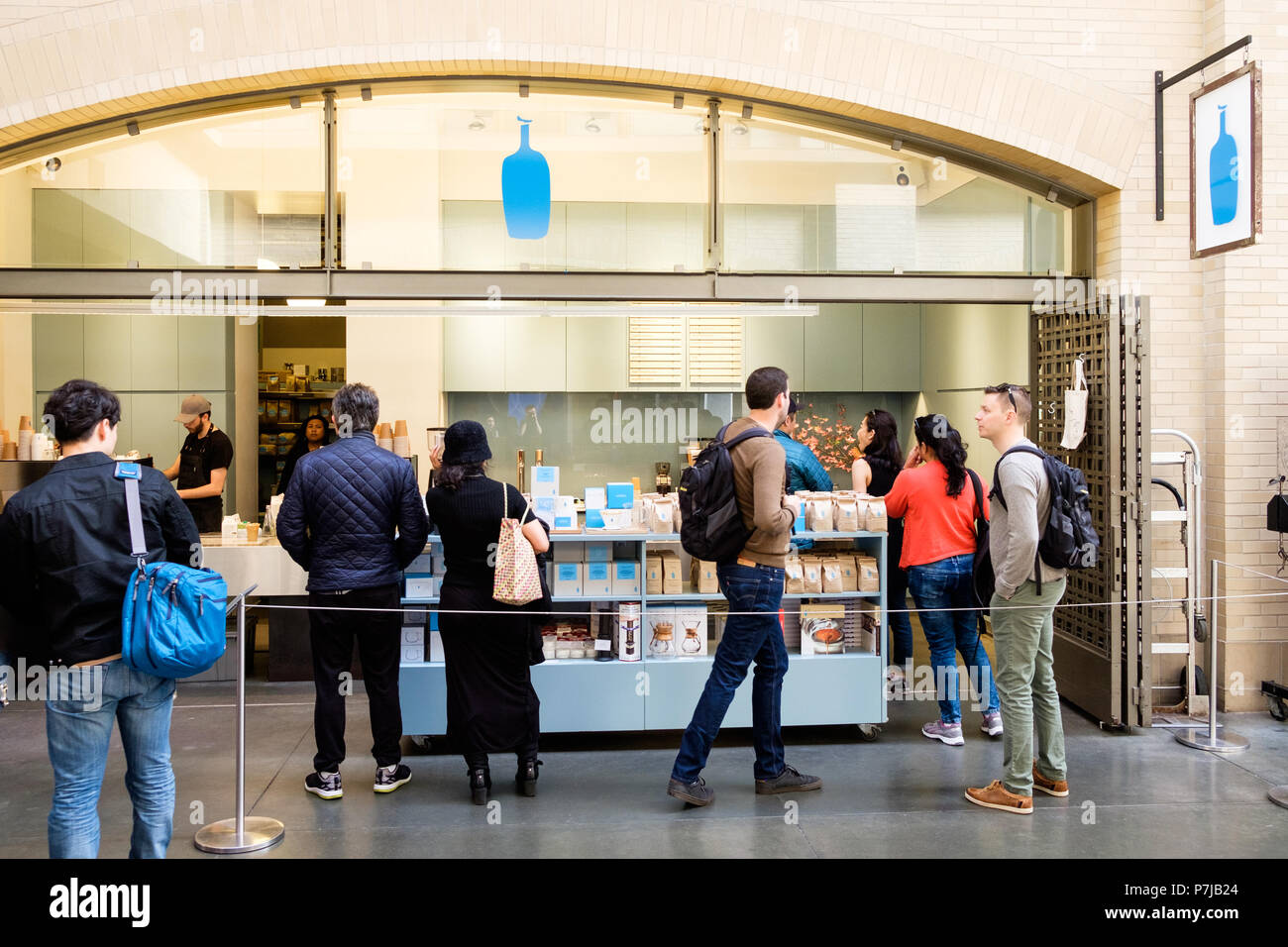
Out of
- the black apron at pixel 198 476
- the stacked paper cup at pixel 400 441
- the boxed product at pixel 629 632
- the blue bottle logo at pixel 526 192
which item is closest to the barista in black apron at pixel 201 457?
the black apron at pixel 198 476

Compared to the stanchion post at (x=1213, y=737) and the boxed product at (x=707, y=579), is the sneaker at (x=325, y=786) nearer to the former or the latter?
the boxed product at (x=707, y=579)

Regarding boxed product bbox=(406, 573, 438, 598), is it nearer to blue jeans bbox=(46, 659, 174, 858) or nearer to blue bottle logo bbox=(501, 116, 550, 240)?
blue jeans bbox=(46, 659, 174, 858)

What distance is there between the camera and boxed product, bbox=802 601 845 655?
5629mm

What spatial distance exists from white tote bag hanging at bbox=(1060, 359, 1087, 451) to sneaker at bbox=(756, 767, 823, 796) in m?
2.58

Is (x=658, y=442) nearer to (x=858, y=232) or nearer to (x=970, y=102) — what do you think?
(x=858, y=232)

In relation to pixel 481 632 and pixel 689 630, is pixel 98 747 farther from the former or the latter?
pixel 689 630

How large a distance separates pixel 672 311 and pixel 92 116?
12.1 ft

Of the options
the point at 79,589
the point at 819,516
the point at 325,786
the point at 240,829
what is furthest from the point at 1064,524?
the point at 79,589

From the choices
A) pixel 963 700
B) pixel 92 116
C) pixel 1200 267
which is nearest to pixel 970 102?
pixel 1200 267

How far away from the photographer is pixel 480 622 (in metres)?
4.82

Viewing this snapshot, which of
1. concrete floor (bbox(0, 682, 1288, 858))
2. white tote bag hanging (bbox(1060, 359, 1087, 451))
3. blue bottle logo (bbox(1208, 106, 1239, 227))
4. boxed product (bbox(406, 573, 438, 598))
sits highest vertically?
blue bottle logo (bbox(1208, 106, 1239, 227))

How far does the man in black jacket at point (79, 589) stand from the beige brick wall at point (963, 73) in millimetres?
3517

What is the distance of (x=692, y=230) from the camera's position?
21.4 ft

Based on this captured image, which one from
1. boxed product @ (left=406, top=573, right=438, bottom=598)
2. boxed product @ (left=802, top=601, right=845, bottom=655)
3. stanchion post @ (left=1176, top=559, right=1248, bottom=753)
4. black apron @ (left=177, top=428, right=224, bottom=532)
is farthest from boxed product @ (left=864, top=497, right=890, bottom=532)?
black apron @ (left=177, top=428, right=224, bottom=532)
